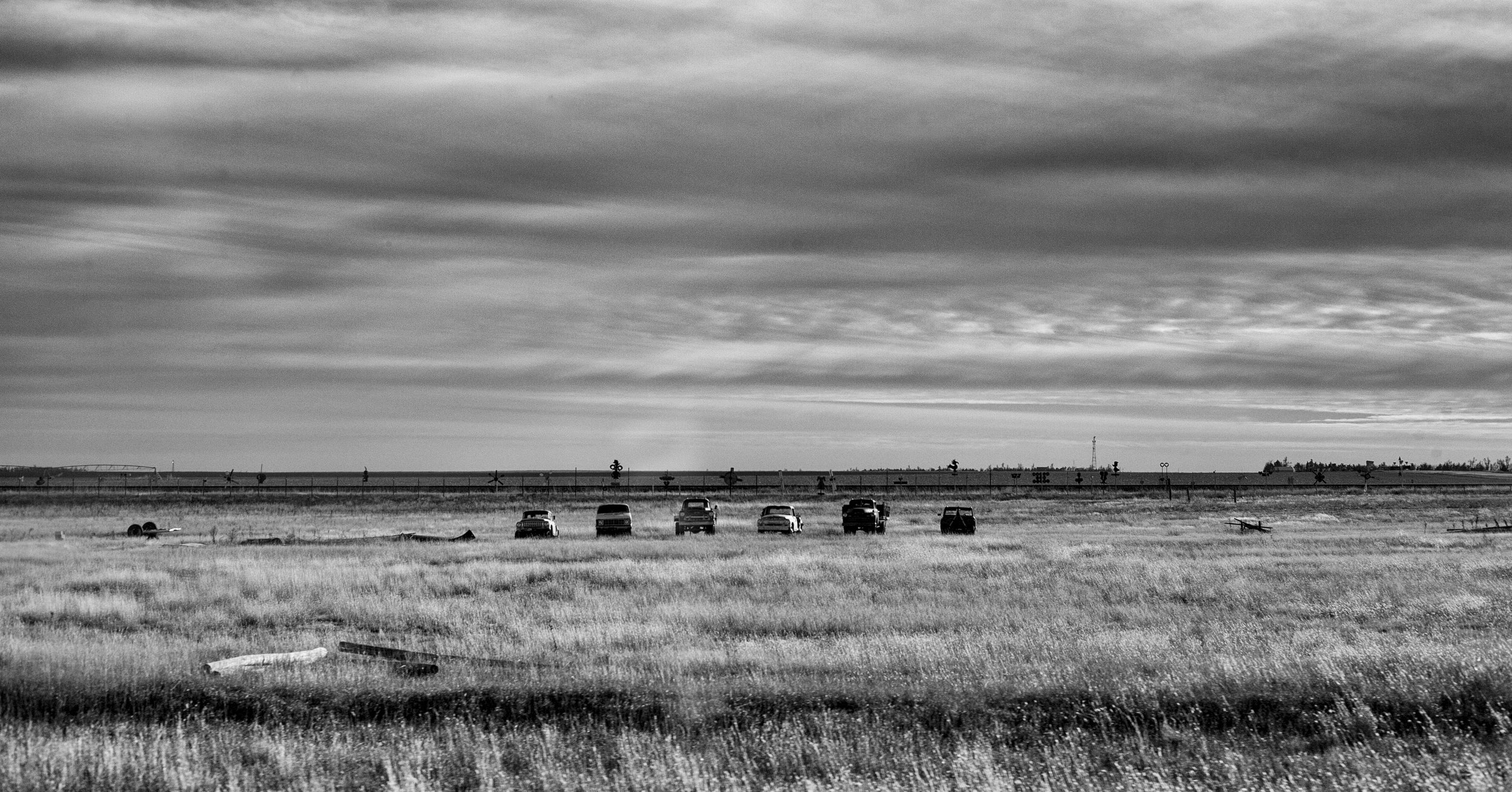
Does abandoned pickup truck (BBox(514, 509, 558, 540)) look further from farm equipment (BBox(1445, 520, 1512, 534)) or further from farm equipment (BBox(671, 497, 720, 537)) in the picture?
farm equipment (BBox(1445, 520, 1512, 534))

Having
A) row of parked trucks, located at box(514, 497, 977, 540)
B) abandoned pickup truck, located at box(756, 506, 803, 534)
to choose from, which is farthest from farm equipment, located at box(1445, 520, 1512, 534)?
abandoned pickup truck, located at box(756, 506, 803, 534)

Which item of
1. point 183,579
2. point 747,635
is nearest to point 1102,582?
point 747,635

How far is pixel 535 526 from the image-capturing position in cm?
4956

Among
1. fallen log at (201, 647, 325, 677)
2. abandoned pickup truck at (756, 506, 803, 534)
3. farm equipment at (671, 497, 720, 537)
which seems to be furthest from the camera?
farm equipment at (671, 497, 720, 537)

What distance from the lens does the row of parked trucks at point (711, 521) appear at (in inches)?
1969

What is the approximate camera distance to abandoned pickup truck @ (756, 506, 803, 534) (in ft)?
165

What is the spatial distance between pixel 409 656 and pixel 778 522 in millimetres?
33627

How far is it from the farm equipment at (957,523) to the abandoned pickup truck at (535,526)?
55.8 ft

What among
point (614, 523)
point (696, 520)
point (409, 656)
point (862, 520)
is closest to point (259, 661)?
point (409, 656)

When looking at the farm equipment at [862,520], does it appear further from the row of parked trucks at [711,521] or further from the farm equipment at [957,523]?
the farm equipment at [957,523]

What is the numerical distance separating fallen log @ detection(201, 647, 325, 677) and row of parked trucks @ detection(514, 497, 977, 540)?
31573mm

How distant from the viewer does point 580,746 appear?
39.7 feet

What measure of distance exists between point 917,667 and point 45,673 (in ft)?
35.6

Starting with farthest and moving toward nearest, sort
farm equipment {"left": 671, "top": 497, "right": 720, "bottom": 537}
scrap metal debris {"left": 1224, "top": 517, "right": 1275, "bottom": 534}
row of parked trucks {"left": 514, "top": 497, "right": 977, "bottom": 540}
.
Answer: scrap metal debris {"left": 1224, "top": 517, "right": 1275, "bottom": 534}
farm equipment {"left": 671, "top": 497, "right": 720, "bottom": 537}
row of parked trucks {"left": 514, "top": 497, "right": 977, "bottom": 540}
